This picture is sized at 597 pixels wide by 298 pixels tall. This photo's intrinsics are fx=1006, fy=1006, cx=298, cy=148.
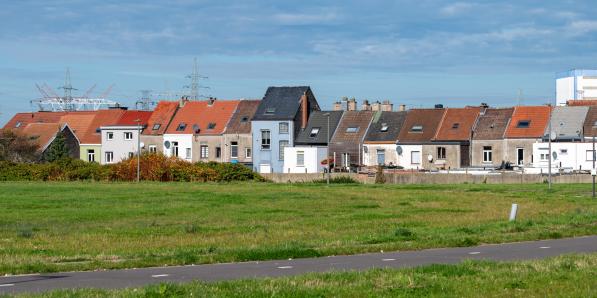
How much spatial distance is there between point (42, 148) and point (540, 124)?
56437 millimetres

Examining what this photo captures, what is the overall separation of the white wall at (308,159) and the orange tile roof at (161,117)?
60.3 ft

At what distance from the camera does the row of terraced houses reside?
9550cm

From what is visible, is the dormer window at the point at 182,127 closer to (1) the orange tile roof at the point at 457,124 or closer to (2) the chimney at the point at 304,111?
(2) the chimney at the point at 304,111

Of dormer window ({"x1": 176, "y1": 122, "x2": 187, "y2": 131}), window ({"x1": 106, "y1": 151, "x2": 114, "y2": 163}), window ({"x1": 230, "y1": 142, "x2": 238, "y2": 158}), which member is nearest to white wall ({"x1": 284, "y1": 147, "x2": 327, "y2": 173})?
window ({"x1": 230, "y1": 142, "x2": 238, "y2": 158})

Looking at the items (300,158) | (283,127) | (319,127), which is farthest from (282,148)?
(300,158)

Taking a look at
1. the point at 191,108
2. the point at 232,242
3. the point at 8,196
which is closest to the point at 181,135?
the point at 191,108

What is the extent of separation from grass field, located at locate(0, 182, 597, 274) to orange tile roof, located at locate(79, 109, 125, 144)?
61.1 m

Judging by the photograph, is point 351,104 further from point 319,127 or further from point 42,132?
point 42,132

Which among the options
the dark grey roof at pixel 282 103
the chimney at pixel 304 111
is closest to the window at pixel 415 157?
the chimney at pixel 304 111

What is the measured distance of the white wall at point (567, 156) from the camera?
295 feet

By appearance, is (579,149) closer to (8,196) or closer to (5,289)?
(8,196)

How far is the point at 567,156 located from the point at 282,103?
3194 centimetres

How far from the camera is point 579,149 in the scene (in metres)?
90.8

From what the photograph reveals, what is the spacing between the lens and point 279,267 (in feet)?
71.0
